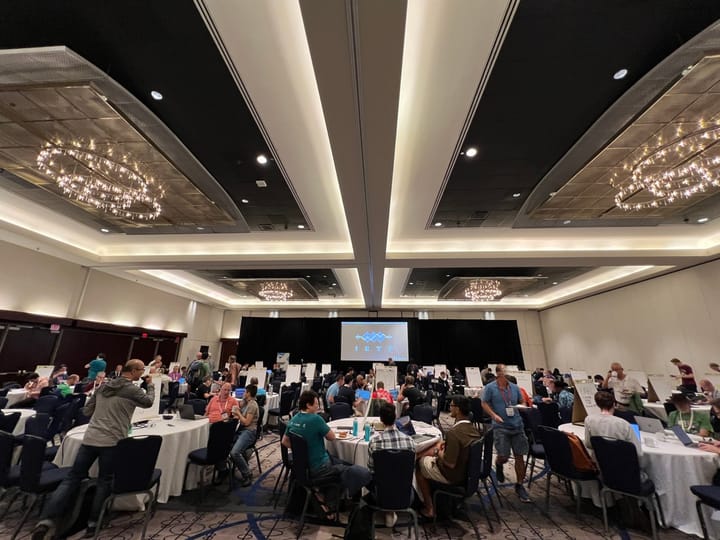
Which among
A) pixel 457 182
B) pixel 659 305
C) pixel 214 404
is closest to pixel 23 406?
pixel 214 404

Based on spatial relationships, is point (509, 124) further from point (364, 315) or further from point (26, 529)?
point (364, 315)

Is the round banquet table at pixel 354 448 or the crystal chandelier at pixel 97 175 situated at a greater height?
the crystal chandelier at pixel 97 175

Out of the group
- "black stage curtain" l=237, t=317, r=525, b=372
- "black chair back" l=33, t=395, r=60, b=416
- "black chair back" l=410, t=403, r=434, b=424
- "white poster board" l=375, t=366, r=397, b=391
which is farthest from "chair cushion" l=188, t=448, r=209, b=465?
"black stage curtain" l=237, t=317, r=525, b=372

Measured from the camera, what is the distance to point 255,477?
4.58 m

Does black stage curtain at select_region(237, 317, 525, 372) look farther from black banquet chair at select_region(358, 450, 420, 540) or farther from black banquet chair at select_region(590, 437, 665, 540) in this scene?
black banquet chair at select_region(358, 450, 420, 540)

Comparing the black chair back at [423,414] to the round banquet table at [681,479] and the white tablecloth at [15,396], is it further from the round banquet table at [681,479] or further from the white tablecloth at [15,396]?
the white tablecloth at [15,396]

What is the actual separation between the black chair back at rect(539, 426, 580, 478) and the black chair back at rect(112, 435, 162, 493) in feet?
14.2

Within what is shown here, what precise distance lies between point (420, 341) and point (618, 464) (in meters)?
15.3

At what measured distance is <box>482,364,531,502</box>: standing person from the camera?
418 cm

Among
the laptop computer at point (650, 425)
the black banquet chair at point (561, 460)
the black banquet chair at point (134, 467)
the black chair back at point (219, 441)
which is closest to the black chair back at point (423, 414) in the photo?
the black banquet chair at point (561, 460)

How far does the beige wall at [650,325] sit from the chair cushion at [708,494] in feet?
27.1

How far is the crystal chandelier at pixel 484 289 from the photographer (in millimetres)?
11828

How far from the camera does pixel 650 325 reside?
10359 mm

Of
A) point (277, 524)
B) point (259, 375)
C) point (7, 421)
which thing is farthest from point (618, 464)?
point (259, 375)
